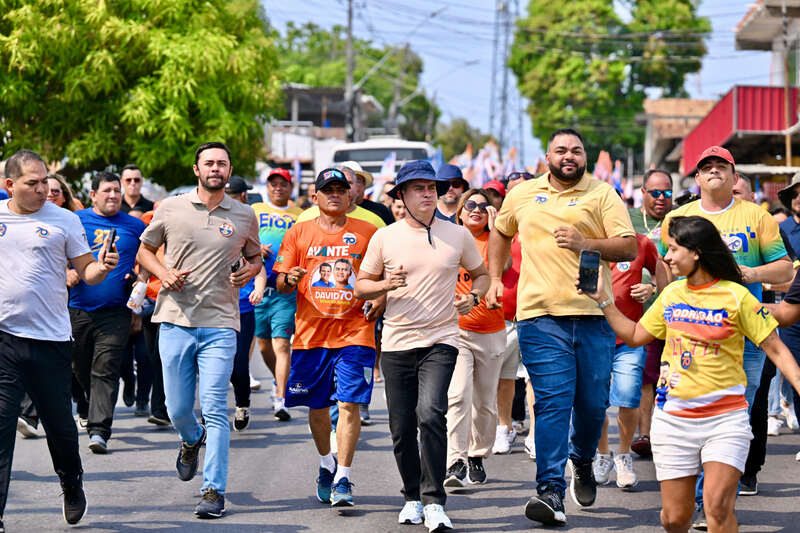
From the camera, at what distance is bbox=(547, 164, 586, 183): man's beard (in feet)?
23.2

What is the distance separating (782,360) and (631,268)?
3.00 meters

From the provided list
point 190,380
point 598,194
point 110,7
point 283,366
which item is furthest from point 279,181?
point 110,7

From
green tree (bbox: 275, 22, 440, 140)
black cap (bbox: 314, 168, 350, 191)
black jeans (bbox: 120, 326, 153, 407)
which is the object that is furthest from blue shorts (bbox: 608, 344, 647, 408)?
green tree (bbox: 275, 22, 440, 140)

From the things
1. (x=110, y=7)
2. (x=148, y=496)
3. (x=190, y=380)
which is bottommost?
(x=148, y=496)

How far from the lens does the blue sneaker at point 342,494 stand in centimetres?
750

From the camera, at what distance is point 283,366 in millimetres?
10914

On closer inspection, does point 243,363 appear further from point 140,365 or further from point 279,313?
point 140,365

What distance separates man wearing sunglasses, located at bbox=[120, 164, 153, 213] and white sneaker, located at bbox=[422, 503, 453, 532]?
242 inches

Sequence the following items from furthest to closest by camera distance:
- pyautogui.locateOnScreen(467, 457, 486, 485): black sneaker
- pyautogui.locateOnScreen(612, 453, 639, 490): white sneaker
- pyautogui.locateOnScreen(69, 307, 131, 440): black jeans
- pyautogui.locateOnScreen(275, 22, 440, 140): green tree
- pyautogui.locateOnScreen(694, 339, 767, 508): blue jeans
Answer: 1. pyautogui.locateOnScreen(275, 22, 440, 140): green tree
2. pyautogui.locateOnScreen(69, 307, 131, 440): black jeans
3. pyautogui.locateOnScreen(467, 457, 486, 485): black sneaker
4. pyautogui.locateOnScreen(612, 453, 639, 490): white sneaker
5. pyautogui.locateOnScreen(694, 339, 767, 508): blue jeans

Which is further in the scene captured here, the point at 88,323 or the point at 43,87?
the point at 43,87

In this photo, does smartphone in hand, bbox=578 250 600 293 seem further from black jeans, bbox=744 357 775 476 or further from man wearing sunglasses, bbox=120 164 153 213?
man wearing sunglasses, bbox=120 164 153 213

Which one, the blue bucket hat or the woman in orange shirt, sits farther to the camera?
the woman in orange shirt

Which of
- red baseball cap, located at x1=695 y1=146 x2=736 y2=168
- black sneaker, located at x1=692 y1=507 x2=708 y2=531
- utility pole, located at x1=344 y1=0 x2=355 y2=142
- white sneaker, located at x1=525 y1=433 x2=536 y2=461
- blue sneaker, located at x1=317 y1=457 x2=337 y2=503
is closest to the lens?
black sneaker, located at x1=692 y1=507 x2=708 y2=531

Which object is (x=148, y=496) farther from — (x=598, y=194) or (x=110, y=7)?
(x=110, y=7)
